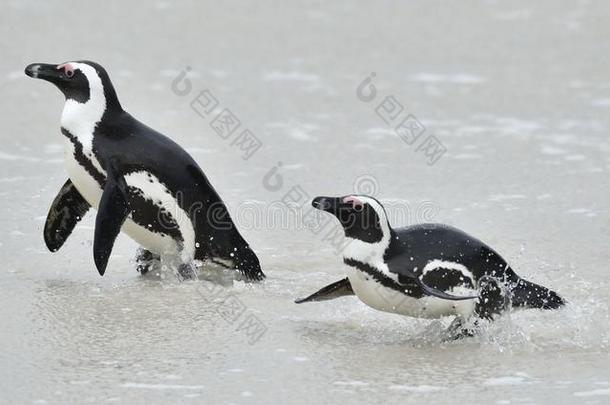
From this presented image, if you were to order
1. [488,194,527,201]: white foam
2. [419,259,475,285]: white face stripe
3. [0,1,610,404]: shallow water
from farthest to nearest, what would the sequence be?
[488,194,527,201]: white foam, [419,259,475,285]: white face stripe, [0,1,610,404]: shallow water

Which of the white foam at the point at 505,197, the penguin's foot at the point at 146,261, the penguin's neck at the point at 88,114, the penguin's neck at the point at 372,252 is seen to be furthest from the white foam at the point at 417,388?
the white foam at the point at 505,197

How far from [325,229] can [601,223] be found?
3.83ft

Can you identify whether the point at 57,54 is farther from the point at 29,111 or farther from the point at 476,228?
the point at 476,228

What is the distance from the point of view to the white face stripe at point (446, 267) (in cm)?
423

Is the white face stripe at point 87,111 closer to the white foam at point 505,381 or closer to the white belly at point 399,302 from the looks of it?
the white belly at point 399,302

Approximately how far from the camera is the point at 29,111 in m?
7.45

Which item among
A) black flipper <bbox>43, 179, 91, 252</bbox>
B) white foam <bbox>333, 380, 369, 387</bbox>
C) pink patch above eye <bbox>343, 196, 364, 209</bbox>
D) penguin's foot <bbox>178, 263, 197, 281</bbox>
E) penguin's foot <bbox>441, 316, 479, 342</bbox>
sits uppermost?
pink patch above eye <bbox>343, 196, 364, 209</bbox>

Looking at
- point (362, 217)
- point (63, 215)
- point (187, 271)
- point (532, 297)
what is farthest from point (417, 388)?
point (63, 215)

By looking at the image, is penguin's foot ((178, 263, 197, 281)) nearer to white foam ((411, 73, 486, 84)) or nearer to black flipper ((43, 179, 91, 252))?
black flipper ((43, 179, 91, 252))

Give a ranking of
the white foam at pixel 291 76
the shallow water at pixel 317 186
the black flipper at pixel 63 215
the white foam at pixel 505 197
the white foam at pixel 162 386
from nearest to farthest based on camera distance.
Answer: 1. the white foam at pixel 162 386
2. the shallow water at pixel 317 186
3. the black flipper at pixel 63 215
4. the white foam at pixel 505 197
5. the white foam at pixel 291 76

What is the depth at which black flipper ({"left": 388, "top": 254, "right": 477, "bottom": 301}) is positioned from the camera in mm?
4133

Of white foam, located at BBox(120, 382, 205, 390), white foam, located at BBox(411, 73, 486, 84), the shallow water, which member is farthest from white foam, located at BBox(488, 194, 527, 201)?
white foam, located at BBox(120, 382, 205, 390)

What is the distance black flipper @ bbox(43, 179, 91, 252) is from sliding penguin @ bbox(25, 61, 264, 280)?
6.9 inches

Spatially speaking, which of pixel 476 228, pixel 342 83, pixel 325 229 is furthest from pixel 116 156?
pixel 342 83
